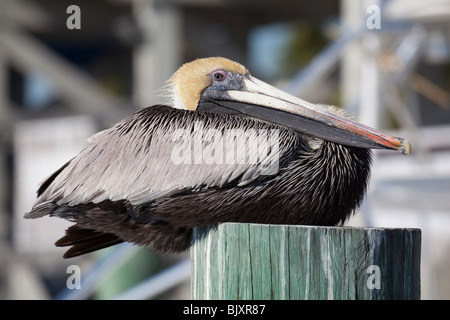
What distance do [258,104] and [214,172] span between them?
1.43 ft

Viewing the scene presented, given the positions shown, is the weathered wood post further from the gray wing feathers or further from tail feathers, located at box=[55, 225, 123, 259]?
tail feathers, located at box=[55, 225, 123, 259]

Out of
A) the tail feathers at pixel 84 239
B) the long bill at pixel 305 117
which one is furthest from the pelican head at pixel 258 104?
the tail feathers at pixel 84 239

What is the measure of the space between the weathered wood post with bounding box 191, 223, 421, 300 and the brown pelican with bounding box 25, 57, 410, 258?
0.26 metres

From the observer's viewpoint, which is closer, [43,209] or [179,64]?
[43,209]

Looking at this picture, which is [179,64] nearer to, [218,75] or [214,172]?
[218,75]

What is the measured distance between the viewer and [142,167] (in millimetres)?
3004

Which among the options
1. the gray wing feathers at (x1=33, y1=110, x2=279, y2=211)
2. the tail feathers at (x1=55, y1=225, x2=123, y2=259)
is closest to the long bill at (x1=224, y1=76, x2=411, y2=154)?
the gray wing feathers at (x1=33, y1=110, x2=279, y2=211)

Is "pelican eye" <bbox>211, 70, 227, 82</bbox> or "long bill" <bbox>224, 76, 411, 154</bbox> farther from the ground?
"pelican eye" <bbox>211, 70, 227, 82</bbox>

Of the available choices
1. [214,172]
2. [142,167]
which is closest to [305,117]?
[214,172]

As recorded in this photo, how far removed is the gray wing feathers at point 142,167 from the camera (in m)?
2.90

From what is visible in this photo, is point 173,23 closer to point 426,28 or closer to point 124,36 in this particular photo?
point 124,36

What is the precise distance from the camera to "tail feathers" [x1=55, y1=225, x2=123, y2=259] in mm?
3379
